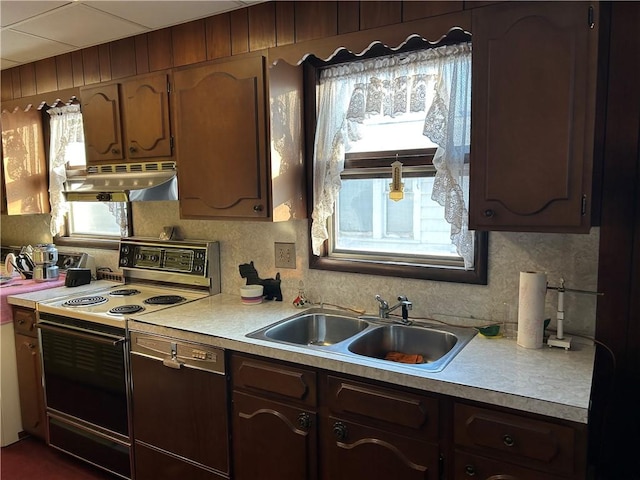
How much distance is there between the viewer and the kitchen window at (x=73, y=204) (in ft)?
11.0

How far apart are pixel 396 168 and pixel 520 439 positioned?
1226 mm

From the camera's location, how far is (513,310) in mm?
1941

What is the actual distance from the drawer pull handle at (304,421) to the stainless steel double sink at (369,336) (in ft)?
0.84

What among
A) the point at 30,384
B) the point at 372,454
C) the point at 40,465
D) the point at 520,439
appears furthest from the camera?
the point at 30,384

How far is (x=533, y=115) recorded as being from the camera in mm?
1551

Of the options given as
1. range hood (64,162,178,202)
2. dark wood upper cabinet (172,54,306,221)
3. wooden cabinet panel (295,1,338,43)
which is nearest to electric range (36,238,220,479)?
range hood (64,162,178,202)

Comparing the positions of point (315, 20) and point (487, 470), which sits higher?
point (315, 20)

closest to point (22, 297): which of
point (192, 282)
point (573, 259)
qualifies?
point (192, 282)

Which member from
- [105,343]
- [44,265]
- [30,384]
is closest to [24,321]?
[30,384]

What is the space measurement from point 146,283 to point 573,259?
2.43 m

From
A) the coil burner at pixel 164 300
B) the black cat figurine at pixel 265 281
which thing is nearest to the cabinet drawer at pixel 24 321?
the coil burner at pixel 164 300

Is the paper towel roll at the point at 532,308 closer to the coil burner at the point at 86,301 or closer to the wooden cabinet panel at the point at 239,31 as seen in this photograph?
the wooden cabinet panel at the point at 239,31

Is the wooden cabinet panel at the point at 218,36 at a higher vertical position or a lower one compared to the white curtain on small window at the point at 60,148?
A: higher

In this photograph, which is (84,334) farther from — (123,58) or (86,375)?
(123,58)
